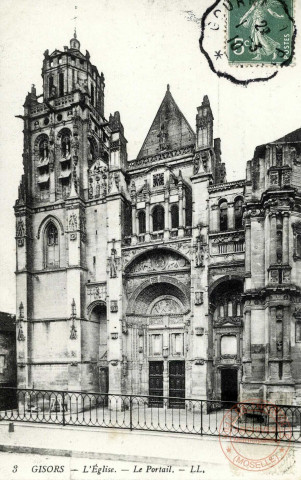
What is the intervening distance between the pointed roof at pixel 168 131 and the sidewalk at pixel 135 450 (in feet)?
60.6

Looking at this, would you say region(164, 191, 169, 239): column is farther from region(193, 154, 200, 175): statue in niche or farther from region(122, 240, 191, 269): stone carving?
region(193, 154, 200, 175): statue in niche

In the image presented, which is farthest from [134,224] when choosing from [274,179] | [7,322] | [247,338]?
[7,322]

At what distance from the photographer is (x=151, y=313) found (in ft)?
83.0

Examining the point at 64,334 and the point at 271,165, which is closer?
the point at 271,165

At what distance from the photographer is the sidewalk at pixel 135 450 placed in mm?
9828

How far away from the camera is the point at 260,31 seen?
40.8ft

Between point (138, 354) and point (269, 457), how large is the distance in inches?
572

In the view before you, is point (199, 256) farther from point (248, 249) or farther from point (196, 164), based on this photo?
point (196, 164)

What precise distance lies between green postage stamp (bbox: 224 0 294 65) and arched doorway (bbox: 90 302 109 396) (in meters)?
16.5

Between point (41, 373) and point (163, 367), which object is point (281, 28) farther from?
point (41, 373)

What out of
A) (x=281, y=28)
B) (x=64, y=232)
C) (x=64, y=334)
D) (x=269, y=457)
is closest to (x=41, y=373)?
(x=64, y=334)

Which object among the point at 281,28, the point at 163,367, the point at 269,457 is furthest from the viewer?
the point at 163,367

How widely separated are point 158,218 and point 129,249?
8.61ft

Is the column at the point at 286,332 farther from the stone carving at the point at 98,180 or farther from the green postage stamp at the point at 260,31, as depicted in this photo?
the stone carving at the point at 98,180
